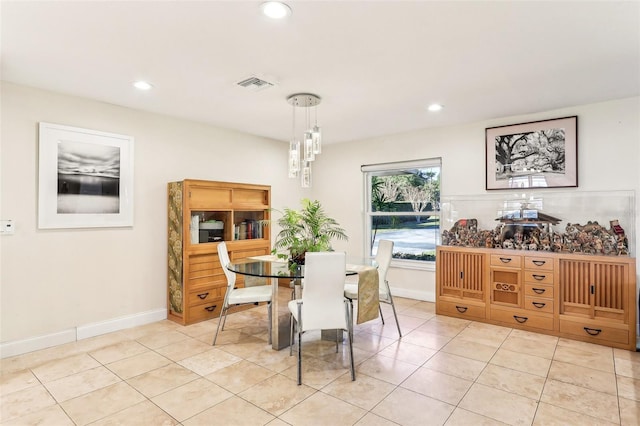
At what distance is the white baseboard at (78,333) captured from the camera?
300cm

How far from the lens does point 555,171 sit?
377 centimetres

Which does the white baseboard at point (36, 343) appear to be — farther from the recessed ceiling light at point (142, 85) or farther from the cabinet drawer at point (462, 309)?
the cabinet drawer at point (462, 309)

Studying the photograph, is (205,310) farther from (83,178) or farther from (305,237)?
(83,178)

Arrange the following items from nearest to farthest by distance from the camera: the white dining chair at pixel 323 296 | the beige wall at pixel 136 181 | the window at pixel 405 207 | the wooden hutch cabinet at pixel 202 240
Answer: the white dining chair at pixel 323 296 < the beige wall at pixel 136 181 < the wooden hutch cabinet at pixel 202 240 < the window at pixel 405 207

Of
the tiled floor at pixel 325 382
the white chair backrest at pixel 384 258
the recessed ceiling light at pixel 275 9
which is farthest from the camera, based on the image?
the white chair backrest at pixel 384 258

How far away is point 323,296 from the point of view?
2574 millimetres

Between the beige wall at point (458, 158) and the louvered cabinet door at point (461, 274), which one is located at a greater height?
the beige wall at point (458, 158)

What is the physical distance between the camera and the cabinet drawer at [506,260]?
12.0ft

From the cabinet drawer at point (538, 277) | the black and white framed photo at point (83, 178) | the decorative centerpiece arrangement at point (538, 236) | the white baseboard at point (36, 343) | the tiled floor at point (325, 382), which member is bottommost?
the tiled floor at point (325, 382)

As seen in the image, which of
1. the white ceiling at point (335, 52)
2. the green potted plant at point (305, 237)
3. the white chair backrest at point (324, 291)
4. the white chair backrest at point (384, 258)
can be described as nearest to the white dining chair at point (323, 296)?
the white chair backrest at point (324, 291)

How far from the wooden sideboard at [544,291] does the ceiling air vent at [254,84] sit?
2.74 metres

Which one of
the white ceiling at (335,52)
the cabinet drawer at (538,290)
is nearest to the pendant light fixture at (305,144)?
the white ceiling at (335,52)

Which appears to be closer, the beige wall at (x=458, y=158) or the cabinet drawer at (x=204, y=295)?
the beige wall at (x=458, y=158)

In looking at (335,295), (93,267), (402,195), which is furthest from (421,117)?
(93,267)
